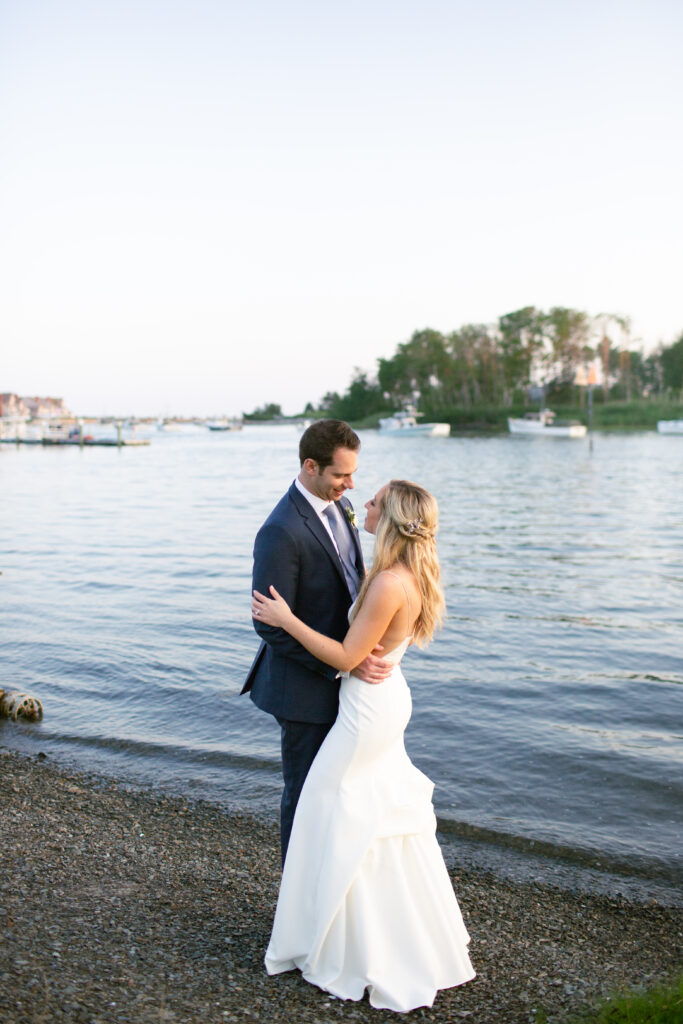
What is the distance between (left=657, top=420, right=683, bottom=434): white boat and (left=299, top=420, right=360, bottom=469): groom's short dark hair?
353 ft

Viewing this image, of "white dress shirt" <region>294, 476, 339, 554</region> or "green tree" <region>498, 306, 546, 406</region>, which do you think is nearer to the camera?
"white dress shirt" <region>294, 476, 339, 554</region>

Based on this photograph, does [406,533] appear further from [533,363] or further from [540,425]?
[533,363]

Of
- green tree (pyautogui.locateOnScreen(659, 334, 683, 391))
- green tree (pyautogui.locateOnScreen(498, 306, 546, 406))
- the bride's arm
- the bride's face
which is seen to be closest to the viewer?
the bride's arm

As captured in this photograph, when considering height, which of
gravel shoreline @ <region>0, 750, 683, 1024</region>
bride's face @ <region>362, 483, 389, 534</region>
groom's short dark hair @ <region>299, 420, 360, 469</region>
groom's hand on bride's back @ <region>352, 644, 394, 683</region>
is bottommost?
gravel shoreline @ <region>0, 750, 683, 1024</region>

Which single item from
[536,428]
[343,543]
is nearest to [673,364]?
[536,428]

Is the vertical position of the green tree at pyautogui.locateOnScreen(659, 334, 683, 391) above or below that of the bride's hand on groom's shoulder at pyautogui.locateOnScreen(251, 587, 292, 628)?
above

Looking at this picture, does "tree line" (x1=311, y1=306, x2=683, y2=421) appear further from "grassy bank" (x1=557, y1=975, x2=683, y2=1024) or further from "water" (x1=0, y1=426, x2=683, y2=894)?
"grassy bank" (x1=557, y1=975, x2=683, y2=1024)

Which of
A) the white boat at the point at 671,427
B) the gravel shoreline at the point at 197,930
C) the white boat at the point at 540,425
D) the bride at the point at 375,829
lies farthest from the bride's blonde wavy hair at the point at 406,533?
the white boat at the point at 540,425

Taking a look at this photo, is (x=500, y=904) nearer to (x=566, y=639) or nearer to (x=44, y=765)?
(x=44, y=765)

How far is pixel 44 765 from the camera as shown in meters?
8.13

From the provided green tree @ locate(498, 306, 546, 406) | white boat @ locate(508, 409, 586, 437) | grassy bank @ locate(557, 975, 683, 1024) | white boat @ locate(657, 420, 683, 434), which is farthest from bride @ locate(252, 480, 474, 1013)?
green tree @ locate(498, 306, 546, 406)

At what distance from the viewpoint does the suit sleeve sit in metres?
3.90

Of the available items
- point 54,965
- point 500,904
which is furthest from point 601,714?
point 54,965

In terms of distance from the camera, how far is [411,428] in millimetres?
134875
